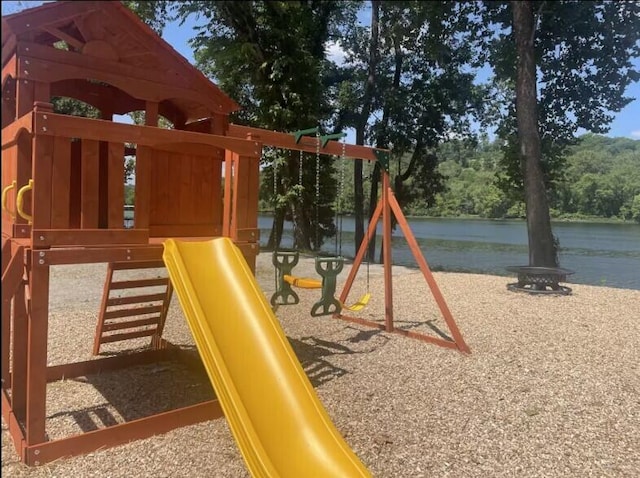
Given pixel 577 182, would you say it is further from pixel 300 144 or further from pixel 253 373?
pixel 300 144

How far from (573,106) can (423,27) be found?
1.05m

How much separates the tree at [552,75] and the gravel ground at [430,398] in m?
1.29

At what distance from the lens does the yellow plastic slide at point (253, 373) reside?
2.38 metres

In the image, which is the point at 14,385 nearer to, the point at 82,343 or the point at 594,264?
the point at 82,343

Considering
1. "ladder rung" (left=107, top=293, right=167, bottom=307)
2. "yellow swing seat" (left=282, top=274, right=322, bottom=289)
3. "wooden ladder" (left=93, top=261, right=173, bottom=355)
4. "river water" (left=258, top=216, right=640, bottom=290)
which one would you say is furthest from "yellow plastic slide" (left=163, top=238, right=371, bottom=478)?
Answer: "yellow swing seat" (left=282, top=274, right=322, bottom=289)

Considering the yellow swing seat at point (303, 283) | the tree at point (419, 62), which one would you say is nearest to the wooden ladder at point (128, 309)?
the yellow swing seat at point (303, 283)

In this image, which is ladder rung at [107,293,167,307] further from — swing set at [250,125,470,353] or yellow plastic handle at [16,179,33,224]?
yellow plastic handle at [16,179,33,224]

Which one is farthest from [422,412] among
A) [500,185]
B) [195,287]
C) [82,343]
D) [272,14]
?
[82,343]

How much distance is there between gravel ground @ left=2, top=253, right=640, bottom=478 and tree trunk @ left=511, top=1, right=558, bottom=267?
1168 millimetres

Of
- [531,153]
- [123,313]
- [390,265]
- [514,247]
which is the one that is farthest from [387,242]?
[514,247]

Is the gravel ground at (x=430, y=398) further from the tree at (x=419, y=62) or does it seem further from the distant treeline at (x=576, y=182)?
the distant treeline at (x=576, y=182)

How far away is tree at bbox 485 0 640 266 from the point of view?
1.63 metres

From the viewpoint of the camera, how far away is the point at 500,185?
2029 mm

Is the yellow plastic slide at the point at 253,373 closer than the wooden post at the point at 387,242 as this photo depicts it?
Yes
